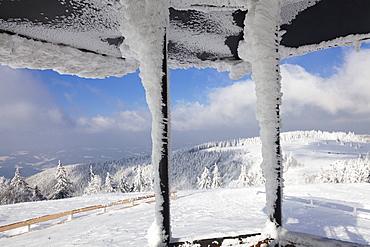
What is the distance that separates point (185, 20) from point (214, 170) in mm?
24902

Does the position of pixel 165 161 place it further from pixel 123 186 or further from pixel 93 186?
pixel 93 186

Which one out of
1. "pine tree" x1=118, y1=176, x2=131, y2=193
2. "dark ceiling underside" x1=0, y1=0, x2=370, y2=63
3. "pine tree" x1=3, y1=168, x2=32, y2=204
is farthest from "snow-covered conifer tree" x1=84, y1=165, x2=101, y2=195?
"dark ceiling underside" x1=0, y1=0, x2=370, y2=63

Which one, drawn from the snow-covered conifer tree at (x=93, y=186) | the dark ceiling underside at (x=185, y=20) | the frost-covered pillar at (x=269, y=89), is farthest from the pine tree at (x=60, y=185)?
the frost-covered pillar at (x=269, y=89)

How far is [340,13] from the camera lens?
3145mm

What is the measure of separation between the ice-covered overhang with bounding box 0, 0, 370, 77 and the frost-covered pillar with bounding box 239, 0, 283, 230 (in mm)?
282

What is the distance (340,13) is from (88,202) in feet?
46.7

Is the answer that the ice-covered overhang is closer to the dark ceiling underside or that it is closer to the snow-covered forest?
the dark ceiling underside

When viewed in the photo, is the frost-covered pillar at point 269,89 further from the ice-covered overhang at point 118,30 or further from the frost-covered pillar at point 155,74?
the frost-covered pillar at point 155,74

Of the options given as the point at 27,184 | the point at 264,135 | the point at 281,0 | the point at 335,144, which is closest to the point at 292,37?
the point at 281,0

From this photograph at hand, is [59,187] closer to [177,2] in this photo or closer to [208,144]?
[177,2]

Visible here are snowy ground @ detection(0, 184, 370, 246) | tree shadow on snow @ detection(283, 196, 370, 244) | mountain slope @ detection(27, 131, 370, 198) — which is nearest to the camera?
snowy ground @ detection(0, 184, 370, 246)

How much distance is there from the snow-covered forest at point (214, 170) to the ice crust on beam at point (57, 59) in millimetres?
18141

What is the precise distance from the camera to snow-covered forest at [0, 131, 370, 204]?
71.8 feet

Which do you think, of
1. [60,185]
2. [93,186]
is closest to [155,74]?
[60,185]
